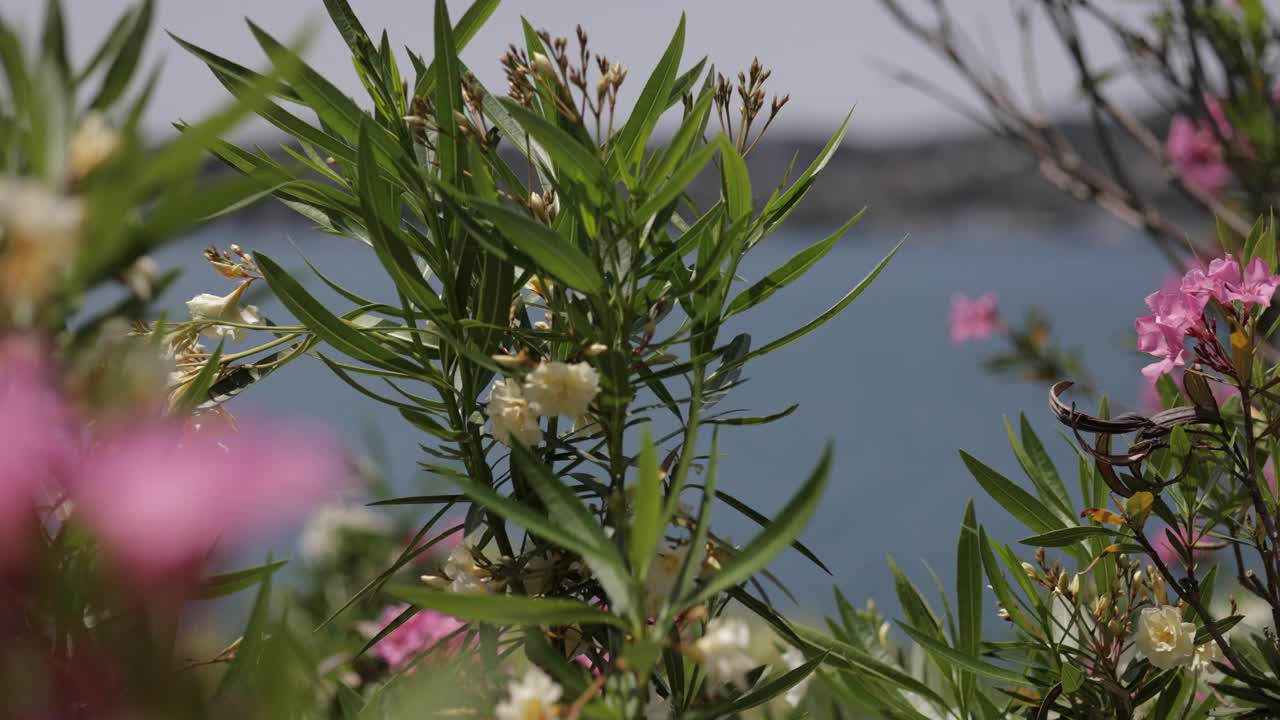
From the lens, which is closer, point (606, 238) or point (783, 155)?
point (606, 238)

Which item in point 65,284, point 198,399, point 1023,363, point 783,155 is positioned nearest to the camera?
point 65,284

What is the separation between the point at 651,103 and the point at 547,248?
15 cm

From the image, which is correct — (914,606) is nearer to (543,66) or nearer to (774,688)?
(774,688)

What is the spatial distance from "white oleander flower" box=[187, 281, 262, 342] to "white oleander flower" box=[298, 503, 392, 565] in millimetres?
1155

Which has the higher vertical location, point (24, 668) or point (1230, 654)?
point (24, 668)

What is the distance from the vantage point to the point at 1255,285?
0.50m

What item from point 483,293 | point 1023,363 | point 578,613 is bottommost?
point 1023,363

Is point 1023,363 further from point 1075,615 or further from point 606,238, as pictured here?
point 606,238

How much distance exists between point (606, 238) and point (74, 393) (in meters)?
0.23

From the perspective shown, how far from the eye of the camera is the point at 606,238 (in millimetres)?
428

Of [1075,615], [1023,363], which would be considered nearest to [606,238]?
[1075,615]

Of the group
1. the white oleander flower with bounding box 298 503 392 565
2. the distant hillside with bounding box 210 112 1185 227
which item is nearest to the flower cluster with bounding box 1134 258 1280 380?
the white oleander flower with bounding box 298 503 392 565

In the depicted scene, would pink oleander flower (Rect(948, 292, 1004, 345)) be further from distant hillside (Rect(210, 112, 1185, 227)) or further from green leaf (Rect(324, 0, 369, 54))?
distant hillside (Rect(210, 112, 1185, 227))

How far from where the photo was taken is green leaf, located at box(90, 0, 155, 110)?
28 centimetres
